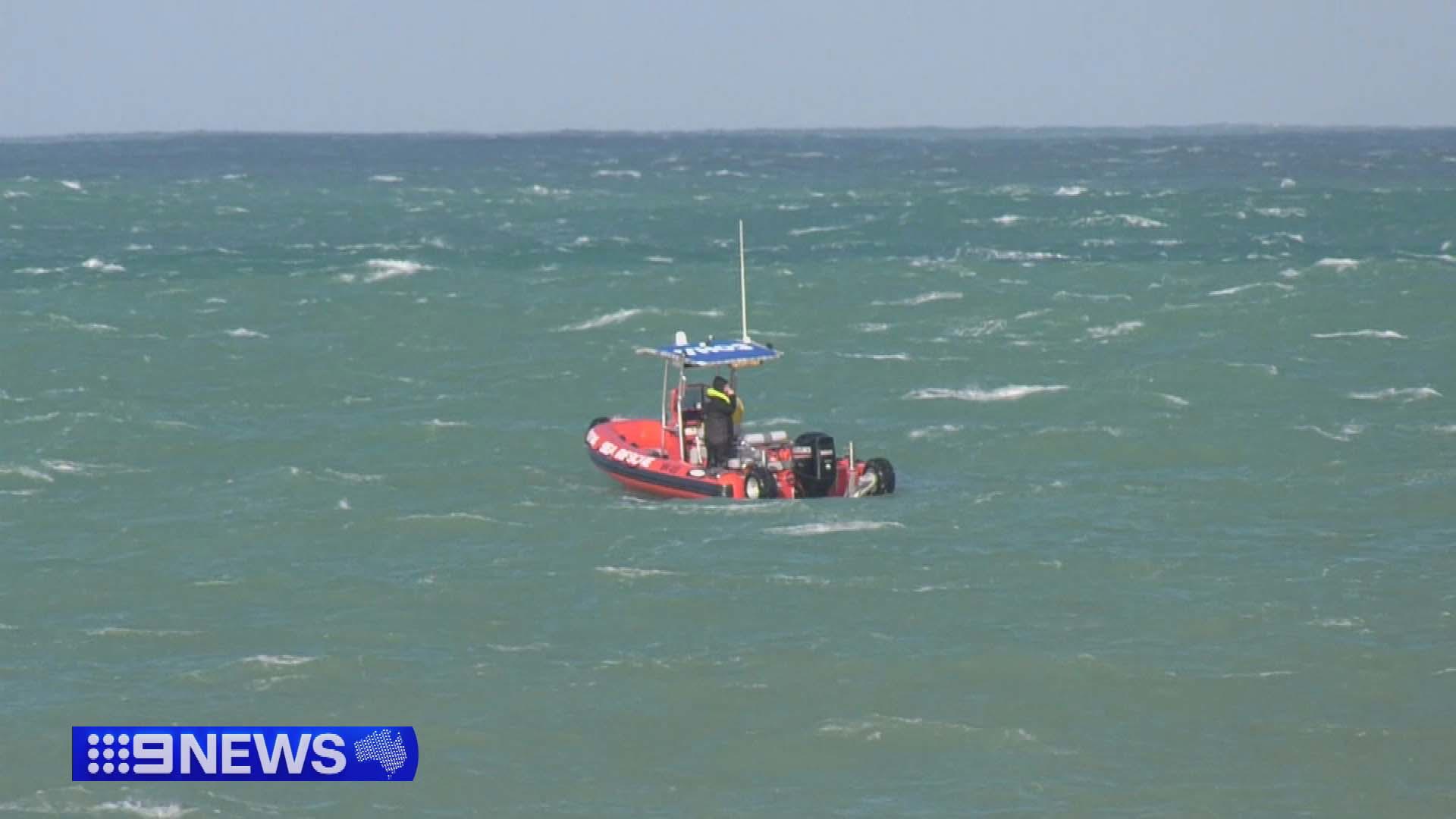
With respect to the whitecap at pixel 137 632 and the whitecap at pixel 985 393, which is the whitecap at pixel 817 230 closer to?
the whitecap at pixel 985 393

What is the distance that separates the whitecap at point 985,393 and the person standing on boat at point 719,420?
8.80m

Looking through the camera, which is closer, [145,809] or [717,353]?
[145,809]

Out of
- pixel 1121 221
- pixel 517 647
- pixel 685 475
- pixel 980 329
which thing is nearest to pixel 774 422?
pixel 685 475

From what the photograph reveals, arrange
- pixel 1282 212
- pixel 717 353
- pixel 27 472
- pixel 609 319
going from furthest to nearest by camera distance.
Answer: pixel 1282 212 < pixel 609 319 < pixel 27 472 < pixel 717 353

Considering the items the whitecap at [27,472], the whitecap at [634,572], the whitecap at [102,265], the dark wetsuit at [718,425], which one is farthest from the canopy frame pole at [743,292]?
the whitecap at [102,265]

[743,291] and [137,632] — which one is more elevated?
[743,291]

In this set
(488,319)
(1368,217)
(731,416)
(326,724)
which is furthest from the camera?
(1368,217)

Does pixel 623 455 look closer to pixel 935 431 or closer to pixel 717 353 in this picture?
pixel 717 353

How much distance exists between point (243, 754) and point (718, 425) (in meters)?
12.2

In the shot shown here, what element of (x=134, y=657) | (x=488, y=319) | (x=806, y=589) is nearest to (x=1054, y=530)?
(x=806, y=589)

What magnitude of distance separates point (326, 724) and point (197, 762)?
1765 millimetres

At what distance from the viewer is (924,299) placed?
56.9m

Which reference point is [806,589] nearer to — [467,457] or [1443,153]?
[467,457]

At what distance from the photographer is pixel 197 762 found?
22.6m
